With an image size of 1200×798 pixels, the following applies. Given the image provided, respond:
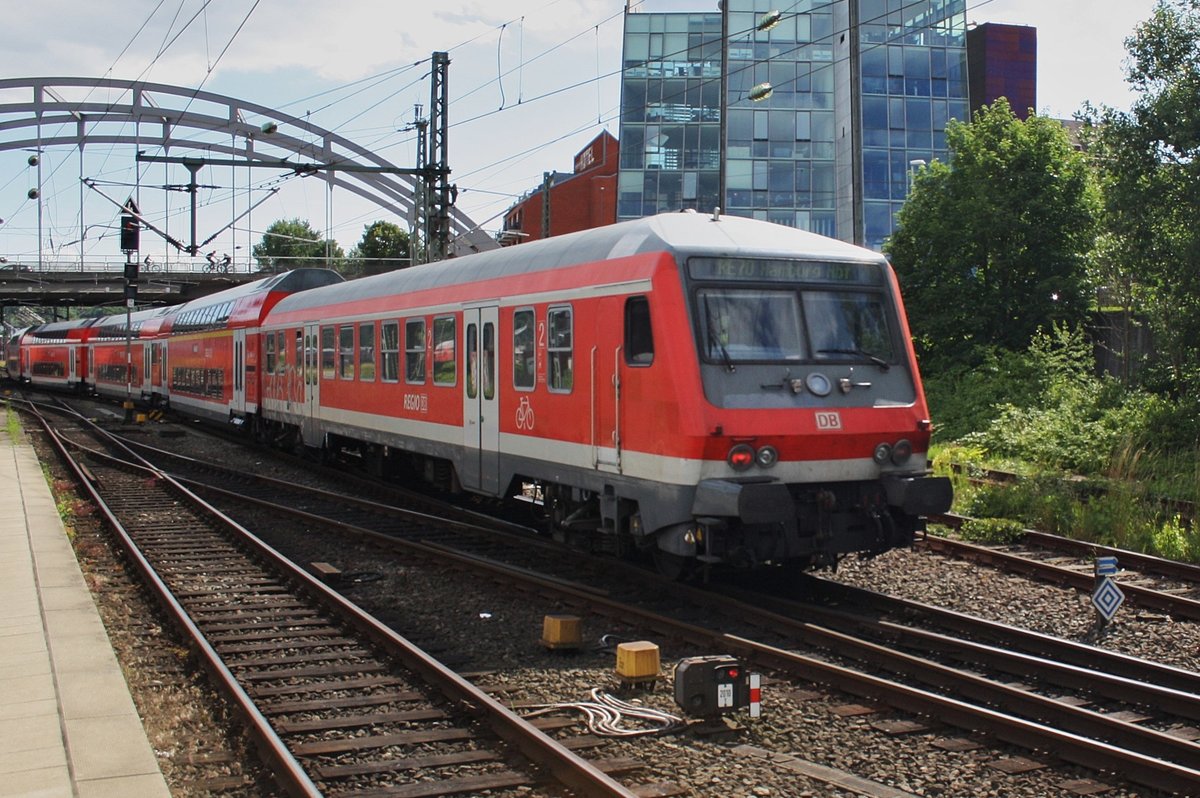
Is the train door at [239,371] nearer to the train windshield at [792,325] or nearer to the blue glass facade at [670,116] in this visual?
the train windshield at [792,325]

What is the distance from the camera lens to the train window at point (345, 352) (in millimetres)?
17547

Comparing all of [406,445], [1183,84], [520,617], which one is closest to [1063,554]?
[520,617]

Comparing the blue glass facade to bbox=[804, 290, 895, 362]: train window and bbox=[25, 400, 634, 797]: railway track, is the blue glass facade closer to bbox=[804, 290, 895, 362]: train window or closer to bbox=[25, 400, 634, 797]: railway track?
bbox=[25, 400, 634, 797]: railway track

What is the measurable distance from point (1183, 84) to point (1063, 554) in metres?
9.86

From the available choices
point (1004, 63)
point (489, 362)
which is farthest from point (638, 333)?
point (1004, 63)

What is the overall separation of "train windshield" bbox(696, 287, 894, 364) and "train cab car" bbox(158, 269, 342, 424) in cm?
1560

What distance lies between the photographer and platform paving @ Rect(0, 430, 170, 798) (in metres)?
5.52

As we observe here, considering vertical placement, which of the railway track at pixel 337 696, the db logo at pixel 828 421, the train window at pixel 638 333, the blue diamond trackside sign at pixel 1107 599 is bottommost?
the railway track at pixel 337 696

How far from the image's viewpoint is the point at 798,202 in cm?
4972

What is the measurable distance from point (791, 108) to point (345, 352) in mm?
36198

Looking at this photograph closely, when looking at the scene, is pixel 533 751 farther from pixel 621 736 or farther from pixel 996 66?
pixel 996 66

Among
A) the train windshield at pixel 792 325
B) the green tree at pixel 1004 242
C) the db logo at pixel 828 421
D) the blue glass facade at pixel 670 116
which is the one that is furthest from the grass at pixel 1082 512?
the blue glass facade at pixel 670 116

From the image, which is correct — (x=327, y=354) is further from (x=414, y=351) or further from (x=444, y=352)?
(x=444, y=352)

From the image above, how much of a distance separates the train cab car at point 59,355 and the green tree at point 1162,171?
155ft
